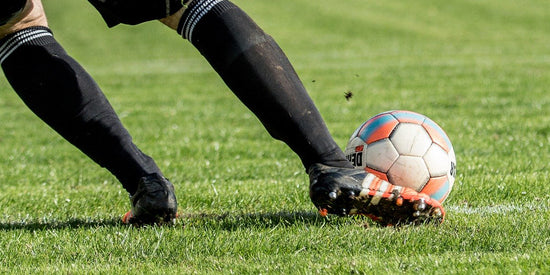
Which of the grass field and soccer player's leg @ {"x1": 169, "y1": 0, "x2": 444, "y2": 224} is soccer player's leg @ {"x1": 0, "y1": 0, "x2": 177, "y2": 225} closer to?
the grass field

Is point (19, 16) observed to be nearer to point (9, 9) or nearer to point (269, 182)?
point (9, 9)

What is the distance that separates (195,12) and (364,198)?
3.35 ft

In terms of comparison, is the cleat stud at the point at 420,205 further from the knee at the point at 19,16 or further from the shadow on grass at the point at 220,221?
the knee at the point at 19,16

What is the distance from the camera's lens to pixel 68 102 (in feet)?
10.8

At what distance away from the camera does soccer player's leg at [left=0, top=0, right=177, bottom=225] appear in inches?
130

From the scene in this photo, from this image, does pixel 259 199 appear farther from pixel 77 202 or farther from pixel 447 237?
pixel 447 237

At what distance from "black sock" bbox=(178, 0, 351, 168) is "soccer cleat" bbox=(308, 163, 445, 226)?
101 millimetres

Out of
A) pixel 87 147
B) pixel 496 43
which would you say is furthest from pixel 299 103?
pixel 496 43

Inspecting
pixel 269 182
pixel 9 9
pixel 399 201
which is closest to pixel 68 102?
pixel 9 9

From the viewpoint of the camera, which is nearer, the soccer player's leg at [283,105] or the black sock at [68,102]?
the soccer player's leg at [283,105]

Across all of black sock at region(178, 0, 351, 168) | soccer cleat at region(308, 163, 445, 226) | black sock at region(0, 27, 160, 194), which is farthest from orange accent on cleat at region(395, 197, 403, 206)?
black sock at region(0, 27, 160, 194)

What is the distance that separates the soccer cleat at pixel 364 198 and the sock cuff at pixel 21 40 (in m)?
1.39

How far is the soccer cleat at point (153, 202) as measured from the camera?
10.7ft

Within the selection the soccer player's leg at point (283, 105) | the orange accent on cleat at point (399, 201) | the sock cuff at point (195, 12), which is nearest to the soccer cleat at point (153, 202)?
the soccer player's leg at point (283, 105)
